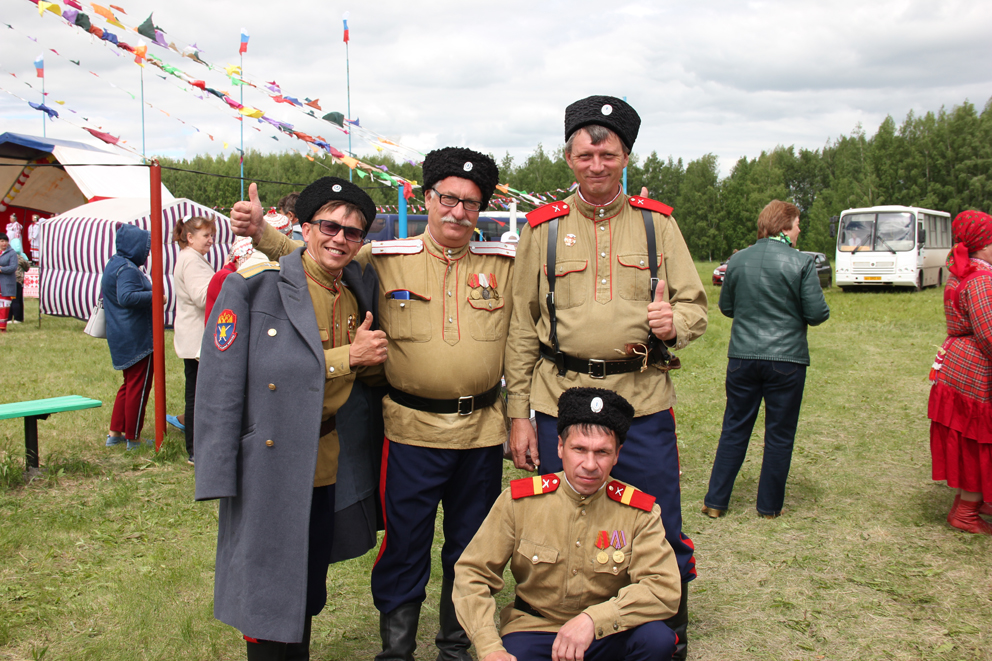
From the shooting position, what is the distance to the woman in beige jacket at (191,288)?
18.9 ft

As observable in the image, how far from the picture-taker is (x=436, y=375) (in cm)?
291

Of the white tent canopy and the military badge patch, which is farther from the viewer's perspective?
the white tent canopy

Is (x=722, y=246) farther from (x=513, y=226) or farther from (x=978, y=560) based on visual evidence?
(x=978, y=560)

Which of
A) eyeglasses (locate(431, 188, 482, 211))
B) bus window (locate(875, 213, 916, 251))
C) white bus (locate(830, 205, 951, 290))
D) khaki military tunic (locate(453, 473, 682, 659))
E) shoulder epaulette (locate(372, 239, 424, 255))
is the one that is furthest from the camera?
bus window (locate(875, 213, 916, 251))

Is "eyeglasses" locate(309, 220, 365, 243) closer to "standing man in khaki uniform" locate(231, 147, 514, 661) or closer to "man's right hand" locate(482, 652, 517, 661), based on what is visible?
"standing man in khaki uniform" locate(231, 147, 514, 661)

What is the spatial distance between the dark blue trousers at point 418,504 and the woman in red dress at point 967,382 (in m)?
3.29

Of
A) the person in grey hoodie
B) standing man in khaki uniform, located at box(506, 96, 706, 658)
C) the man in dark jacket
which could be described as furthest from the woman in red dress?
the person in grey hoodie

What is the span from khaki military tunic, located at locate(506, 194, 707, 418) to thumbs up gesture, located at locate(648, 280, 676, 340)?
5cm

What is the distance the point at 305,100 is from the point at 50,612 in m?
3.94

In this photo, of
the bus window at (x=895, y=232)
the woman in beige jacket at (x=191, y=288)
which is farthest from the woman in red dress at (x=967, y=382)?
the bus window at (x=895, y=232)

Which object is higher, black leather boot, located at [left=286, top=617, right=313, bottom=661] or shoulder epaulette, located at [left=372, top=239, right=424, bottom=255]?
shoulder epaulette, located at [left=372, top=239, right=424, bottom=255]

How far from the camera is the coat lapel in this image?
2559 mm

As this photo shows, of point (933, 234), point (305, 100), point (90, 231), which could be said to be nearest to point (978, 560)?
point (305, 100)

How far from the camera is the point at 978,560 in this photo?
4320 mm
